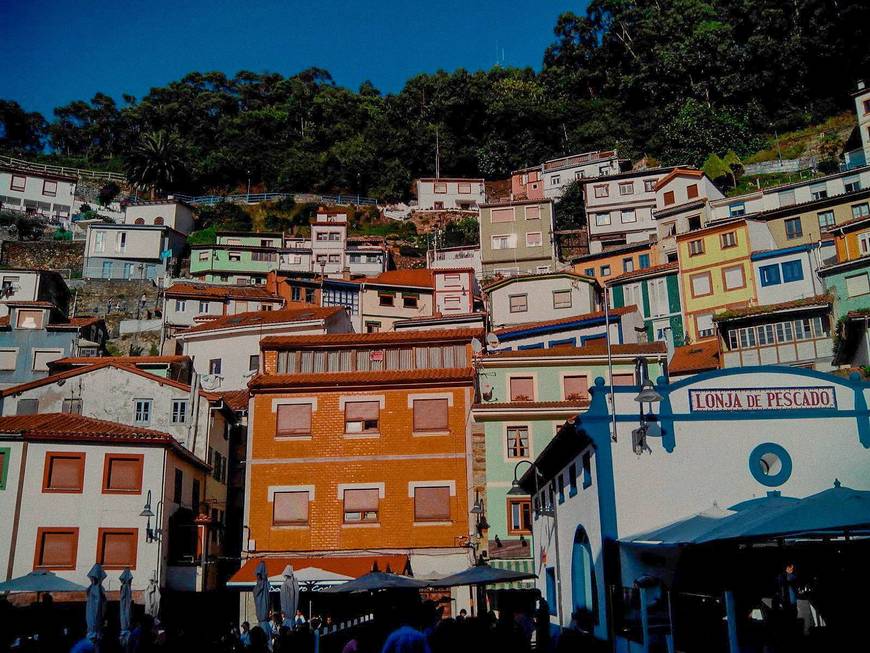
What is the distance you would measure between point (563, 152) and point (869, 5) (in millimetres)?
33480

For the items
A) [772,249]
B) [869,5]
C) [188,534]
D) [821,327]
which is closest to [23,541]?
[188,534]

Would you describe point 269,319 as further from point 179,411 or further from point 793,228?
point 793,228

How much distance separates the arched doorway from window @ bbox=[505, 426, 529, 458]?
1032 centimetres

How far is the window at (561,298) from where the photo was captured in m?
57.7

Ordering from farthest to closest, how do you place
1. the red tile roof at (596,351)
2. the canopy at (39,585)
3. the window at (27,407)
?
1. the window at (27,407)
2. the red tile roof at (596,351)
3. the canopy at (39,585)

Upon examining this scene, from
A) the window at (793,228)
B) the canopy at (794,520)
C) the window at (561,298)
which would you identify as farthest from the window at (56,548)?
the window at (793,228)

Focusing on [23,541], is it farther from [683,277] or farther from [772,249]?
[772,249]

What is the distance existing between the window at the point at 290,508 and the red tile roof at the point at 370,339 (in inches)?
278

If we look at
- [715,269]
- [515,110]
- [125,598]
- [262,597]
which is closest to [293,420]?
[125,598]

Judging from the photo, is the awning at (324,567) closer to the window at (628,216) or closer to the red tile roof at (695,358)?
the red tile roof at (695,358)

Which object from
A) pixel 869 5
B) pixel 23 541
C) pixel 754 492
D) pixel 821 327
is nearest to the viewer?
pixel 754 492

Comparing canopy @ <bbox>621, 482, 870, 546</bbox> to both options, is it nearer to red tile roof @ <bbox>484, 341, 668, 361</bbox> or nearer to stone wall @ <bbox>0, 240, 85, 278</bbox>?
red tile roof @ <bbox>484, 341, 668, 361</bbox>

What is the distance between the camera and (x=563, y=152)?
3903 inches

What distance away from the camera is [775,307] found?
48312 millimetres
